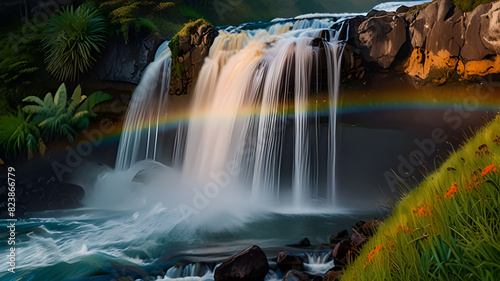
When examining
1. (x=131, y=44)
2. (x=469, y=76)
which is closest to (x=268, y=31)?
(x=131, y=44)

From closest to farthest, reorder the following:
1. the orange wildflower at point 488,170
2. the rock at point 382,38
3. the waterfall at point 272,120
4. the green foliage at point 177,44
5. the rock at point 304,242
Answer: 1. the orange wildflower at point 488,170
2. the rock at point 304,242
3. the waterfall at point 272,120
4. the rock at point 382,38
5. the green foliage at point 177,44

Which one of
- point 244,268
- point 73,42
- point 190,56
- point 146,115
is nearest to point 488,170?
point 244,268

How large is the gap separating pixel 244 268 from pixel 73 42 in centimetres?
1010

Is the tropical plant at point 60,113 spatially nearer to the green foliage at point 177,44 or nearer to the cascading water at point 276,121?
the green foliage at point 177,44

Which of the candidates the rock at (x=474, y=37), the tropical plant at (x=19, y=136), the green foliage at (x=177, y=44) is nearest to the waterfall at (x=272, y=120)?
the green foliage at (x=177, y=44)

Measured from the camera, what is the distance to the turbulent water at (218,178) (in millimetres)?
5680

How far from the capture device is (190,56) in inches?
424

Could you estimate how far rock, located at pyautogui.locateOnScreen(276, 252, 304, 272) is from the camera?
15.8ft

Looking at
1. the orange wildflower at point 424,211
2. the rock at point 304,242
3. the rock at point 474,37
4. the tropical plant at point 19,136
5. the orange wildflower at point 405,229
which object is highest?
the rock at point 474,37

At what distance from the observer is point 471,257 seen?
5.27ft

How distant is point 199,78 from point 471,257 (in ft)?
30.6

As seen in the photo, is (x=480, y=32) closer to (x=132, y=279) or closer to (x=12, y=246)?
(x=132, y=279)

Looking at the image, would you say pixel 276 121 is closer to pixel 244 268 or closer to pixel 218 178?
pixel 218 178

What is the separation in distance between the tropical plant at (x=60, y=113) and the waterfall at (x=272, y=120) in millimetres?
3690
